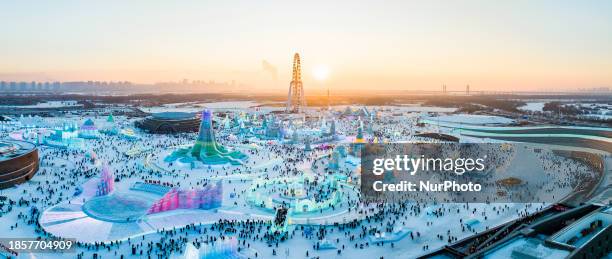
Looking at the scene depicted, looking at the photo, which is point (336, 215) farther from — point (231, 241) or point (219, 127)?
point (219, 127)

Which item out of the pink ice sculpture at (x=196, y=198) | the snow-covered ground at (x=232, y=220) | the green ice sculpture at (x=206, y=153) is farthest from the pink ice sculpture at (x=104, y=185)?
the green ice sculpture at (x=206, y=153)

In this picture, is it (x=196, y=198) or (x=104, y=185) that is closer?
(x=196, y=198)

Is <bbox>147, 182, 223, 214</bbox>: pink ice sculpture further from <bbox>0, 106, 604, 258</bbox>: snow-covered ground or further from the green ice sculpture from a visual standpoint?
the green ice sculpture

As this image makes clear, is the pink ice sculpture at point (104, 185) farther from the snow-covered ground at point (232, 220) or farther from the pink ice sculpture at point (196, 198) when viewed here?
the pink ice sculpture at point (196, 198)

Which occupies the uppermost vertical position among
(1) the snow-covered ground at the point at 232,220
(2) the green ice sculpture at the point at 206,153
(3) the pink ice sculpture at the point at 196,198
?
(2) the green ice sculpture at the point at 206,153

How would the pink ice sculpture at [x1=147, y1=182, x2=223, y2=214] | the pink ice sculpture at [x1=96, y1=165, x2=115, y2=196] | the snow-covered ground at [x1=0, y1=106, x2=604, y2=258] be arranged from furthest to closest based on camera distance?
1. the pink ice sculpture at [x1=96, y1=165, x2=115, y2=196]
2. the pink ice sculpture at [x1=147, y1=182, x2=223, y2=214]
3. the snow-covered ground at [x1=0, y1=106, x2=604, y2=258]

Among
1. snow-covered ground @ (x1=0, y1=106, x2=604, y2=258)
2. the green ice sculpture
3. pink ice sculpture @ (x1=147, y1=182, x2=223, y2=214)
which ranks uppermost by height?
the green ice sculpture

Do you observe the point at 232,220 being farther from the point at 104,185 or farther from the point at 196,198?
the point at 104,185

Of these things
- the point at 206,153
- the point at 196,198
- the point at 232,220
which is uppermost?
the point at 206,153

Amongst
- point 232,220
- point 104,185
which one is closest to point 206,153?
point 104,185

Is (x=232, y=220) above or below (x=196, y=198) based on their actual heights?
below

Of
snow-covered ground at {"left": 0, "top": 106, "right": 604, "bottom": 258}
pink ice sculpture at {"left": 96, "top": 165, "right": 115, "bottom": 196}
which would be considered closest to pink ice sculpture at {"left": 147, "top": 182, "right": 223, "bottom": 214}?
snow-covered ground at {"left": 0, "top": 106, "right": 604, "bottom": 258}

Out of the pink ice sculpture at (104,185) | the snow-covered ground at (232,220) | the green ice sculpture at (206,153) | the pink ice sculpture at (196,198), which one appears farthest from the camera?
the green ice sculpture at (206,153)
